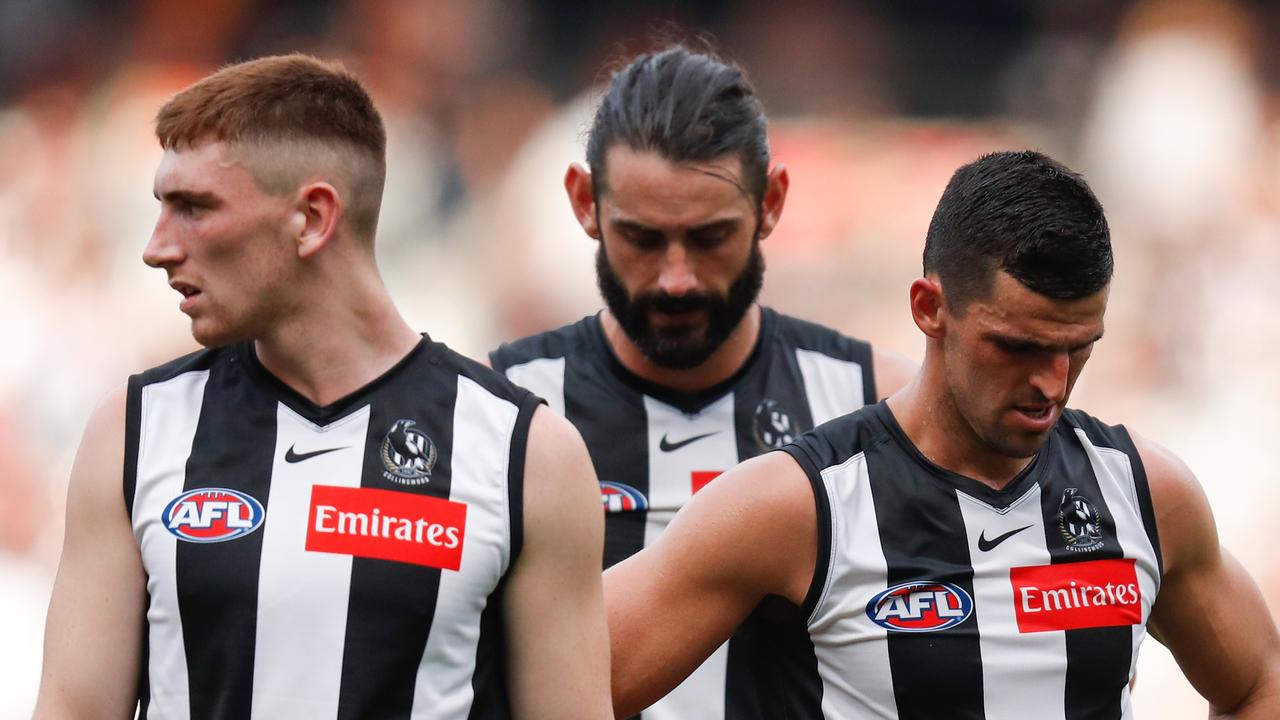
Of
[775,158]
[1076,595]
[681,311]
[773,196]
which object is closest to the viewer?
[1076,595]

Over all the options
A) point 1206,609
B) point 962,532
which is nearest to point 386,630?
point 962,532

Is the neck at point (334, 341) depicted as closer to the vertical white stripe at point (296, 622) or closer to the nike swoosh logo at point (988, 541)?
the vertical white stripe at point (296, 622)

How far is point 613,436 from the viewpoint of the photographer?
3.66 m

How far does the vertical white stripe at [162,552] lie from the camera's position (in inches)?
97.5

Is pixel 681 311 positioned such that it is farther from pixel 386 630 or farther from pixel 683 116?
pixel 386 630

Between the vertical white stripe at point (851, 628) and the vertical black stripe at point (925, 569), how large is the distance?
0.02 m

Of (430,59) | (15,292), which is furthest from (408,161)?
(15,292)

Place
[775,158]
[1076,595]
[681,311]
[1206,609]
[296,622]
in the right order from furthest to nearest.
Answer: [775,158] < [681,311] < [1206,609] < [1076,595] < [296,622]

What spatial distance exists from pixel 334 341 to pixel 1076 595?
1.35m

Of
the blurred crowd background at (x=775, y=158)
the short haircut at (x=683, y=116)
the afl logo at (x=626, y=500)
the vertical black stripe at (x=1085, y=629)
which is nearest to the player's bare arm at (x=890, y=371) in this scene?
the short haircut at (x=683, y=116)

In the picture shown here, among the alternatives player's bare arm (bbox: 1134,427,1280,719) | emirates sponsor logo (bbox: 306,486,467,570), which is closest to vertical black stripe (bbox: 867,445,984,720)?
player's bare arm (bbox: 1134,427,1280,719)

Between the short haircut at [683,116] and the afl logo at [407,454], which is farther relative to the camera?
the short haircut at [683,116]

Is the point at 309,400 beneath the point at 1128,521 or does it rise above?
above

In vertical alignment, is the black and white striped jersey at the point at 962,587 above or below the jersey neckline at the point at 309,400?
below
